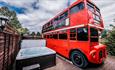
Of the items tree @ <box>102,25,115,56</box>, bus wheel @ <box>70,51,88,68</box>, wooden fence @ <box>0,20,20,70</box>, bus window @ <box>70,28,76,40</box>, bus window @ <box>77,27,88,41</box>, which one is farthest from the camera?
tree @ <box>102,25,115,56</box>

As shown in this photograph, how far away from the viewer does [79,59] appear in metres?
4.68

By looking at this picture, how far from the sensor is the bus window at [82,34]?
4191 mm

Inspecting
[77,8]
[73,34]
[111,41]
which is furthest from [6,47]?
[111,41]

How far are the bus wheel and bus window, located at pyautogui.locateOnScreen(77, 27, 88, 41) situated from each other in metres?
0.94

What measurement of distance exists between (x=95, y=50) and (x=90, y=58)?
0.54 meters

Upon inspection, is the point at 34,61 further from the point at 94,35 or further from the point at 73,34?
the point at 94,35

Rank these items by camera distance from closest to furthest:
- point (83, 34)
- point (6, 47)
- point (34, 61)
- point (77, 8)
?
1. point (6, 47)
2. point (34, 61)
3. point (83, 34)
4. point (77, 8)

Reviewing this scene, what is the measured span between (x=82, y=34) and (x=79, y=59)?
160cm

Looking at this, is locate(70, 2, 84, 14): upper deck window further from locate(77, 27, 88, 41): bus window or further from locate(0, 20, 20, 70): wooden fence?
locate(0, 20, 20, 70): wooden fence

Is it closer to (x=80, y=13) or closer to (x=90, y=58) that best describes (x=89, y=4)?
(x=80, y=13)

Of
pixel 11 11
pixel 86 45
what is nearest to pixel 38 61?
pixel 86 45

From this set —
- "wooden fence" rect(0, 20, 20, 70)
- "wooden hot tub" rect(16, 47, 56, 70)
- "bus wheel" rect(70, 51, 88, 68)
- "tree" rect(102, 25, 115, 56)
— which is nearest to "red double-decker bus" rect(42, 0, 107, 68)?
"bus wheel" rect(70, 51, 88, 68)

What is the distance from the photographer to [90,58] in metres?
3.94

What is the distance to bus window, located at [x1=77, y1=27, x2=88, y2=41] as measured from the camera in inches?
165
